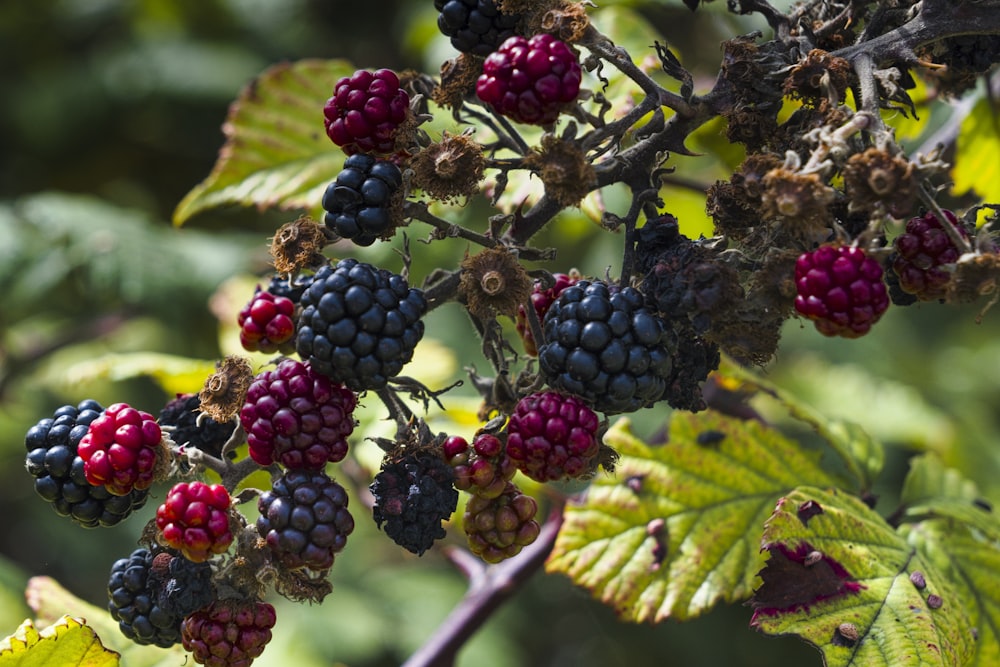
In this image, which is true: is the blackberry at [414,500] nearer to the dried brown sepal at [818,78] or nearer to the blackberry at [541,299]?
the blackberry at [541,299]

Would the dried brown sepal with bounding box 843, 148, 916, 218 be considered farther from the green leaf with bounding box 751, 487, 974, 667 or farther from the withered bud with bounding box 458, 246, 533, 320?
the green leaf with bounding box 751, 487, 974, 667

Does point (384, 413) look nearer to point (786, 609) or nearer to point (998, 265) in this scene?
point (786, 609)

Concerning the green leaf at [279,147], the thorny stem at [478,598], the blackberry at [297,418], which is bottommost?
the thorny stem at [478,598]

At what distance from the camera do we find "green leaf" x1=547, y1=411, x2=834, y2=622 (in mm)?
2098

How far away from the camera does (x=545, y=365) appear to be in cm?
145

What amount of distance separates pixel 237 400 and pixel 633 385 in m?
0.59

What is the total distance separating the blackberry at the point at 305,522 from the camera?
1424 millimetres

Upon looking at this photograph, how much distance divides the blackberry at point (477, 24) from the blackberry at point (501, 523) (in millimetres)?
653

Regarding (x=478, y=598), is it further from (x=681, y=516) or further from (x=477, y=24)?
(x=477, y=24)

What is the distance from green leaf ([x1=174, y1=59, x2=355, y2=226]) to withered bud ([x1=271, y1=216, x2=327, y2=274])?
1.16 metres

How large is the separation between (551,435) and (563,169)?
1.18 ft

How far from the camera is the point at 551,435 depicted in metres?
1.41

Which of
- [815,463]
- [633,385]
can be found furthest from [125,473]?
[815,463]

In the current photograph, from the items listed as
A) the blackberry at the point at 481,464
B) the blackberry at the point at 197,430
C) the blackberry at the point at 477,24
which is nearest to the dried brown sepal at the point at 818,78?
the blackberry at the point at 477,24
